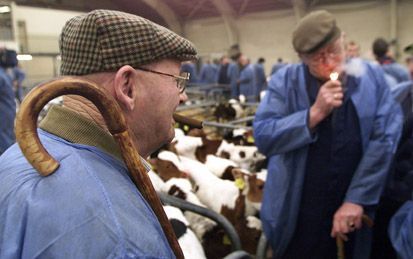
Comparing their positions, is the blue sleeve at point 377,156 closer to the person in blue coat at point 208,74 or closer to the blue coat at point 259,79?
the blue coat at point 259,79

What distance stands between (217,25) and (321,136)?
15087mm

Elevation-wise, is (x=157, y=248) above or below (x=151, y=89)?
below

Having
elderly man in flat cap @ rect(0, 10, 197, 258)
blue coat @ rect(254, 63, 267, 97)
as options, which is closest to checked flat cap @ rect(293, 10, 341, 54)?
elderly man in flat cap @ rect(0, 10, 197, 258)

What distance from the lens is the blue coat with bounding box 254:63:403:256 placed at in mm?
→ 1801

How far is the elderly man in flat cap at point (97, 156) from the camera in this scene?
2.03 ft

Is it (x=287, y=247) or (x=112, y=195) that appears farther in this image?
(x=287, y=247)

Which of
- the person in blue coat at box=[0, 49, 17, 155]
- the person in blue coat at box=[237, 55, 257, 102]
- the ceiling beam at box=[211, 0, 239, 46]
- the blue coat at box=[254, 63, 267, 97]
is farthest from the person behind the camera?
the ceiling beam at box=[211, 0, 239, 46]

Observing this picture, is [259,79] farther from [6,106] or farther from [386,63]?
[6,106]

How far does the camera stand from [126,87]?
0.80 meters

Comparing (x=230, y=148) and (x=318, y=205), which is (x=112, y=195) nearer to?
(x=318, y=205)

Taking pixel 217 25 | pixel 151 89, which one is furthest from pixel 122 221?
pixel 217 25

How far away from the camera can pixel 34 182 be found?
0.66 m

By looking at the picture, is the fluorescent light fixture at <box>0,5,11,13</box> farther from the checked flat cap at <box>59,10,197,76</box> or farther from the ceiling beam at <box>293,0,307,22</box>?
the ceiling beam at <box>293,0,307,22</box>

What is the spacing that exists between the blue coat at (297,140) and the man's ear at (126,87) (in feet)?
3.72
